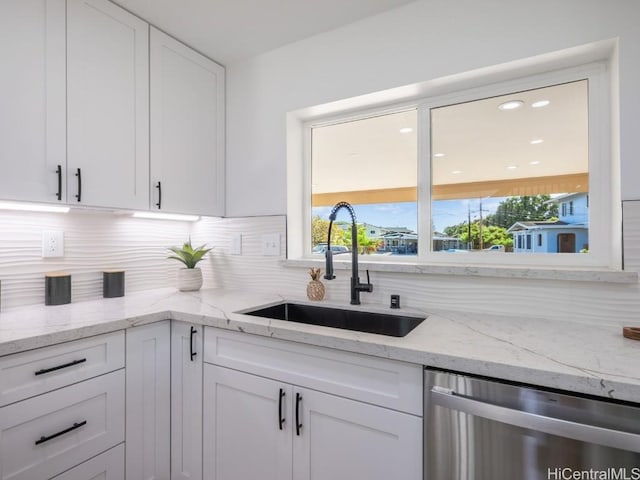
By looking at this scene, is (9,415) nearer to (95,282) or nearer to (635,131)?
(95,282)

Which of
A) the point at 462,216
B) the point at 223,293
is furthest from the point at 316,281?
the point at 462,216

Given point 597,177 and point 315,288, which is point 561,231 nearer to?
point 597,177

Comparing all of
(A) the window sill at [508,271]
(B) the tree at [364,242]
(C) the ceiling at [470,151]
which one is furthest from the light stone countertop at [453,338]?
(C) the ceiling at [470,151]

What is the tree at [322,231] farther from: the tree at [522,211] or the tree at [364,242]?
the tree at [522,211]

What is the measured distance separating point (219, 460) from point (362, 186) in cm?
145

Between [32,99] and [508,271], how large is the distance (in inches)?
78.0

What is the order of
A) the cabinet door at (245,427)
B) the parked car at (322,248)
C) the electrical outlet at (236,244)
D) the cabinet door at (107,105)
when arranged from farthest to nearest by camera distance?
1. the electrical outlet at (236,244)
2. the parked car at (322,248)
3. the cabinet door at (107,105)
4. the cabinet door at (245,427)

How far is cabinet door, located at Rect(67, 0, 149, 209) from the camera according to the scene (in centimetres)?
147

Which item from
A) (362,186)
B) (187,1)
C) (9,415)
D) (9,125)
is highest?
(187,1)

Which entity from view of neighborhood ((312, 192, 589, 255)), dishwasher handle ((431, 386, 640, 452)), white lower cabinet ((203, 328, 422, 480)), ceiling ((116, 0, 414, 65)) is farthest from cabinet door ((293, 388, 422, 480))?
ceiling ((116, 0, 414, 65))

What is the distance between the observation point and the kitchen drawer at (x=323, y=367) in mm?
1021

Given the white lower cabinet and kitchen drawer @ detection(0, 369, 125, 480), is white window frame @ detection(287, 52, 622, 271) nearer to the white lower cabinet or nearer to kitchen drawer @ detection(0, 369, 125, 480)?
the white lower cabinet

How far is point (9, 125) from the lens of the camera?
→ 1279 millimetres

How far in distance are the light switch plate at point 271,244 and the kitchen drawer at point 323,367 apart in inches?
26.7
